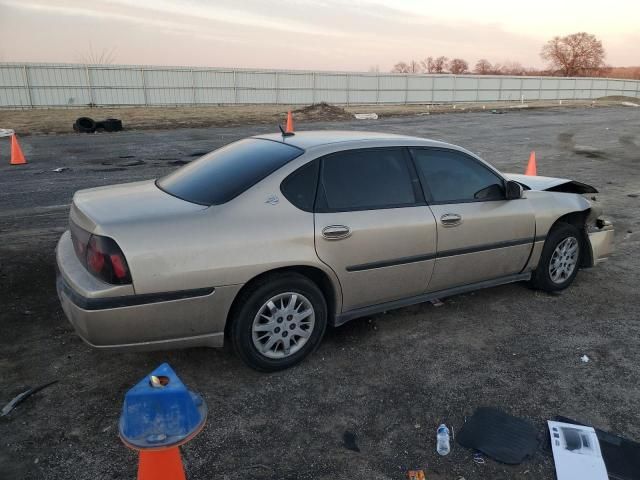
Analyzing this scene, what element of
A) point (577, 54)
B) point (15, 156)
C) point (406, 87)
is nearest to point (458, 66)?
point (577, 54)

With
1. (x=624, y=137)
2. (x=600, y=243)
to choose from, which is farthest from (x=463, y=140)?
(x=600, y=243)

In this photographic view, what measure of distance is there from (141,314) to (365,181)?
1819mm

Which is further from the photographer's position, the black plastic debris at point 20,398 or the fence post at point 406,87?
the fence post at point 406,87

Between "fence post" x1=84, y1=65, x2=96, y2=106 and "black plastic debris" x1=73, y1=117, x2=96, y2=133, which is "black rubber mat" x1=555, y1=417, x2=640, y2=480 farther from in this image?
"fence post" x1=84, y1=65, x2=96, y2=106

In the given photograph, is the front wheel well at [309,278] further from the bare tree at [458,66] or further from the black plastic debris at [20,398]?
the bare tree at [458,66]

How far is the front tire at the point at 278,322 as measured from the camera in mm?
3402

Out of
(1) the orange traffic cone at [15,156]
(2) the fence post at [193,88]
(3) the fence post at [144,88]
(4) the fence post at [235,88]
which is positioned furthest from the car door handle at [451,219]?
(4) the fence post at [235,88]

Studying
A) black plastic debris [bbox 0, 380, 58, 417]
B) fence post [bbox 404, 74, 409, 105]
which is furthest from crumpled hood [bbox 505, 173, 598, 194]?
fence post [bbox 404, 74, 409, 105]

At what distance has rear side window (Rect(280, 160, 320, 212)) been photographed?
3.56 metres

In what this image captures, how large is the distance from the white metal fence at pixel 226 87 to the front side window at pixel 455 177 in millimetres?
29692

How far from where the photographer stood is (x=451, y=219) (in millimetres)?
4121

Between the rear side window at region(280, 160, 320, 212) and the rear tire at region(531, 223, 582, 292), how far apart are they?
249 cm

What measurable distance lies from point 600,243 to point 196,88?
31.0m

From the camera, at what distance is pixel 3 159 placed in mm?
12641
